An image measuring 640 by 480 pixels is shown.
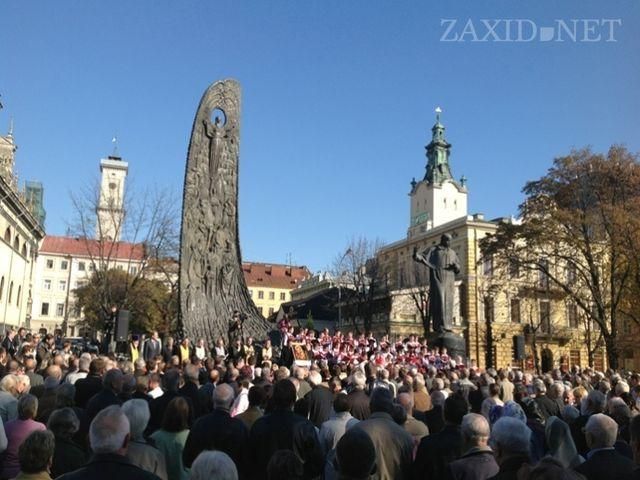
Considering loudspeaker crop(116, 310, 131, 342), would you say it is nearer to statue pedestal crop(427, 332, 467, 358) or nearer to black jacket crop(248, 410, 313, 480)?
statue pedestal crop(427, 332, 467, 358)

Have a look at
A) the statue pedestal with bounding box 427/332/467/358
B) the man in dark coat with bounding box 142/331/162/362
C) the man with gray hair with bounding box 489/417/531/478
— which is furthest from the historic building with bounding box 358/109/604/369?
the man with gray hair with bounding box 489/417/531/478

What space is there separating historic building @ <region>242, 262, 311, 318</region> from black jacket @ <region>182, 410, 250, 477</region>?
8744 cm

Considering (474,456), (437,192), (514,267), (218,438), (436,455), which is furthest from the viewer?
(437,192)

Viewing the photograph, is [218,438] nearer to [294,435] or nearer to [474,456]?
[294,435]

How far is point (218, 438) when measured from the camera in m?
4.77

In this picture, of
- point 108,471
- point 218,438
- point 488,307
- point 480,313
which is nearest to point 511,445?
point 218,438

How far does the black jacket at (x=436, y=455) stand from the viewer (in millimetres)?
4551

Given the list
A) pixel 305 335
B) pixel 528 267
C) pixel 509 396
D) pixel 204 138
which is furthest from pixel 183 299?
pixel 528 267

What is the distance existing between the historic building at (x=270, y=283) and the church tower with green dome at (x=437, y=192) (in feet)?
81.4

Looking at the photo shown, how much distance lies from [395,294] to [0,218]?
107 ft

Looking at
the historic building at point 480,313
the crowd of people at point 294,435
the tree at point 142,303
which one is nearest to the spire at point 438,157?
the historic building at point 480,313

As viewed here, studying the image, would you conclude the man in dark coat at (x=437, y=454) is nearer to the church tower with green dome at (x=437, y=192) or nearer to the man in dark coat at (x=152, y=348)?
the man in dark coat at (x=152, y=348)

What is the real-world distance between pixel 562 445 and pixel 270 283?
90.8 metres

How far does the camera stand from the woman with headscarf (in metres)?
5.09
